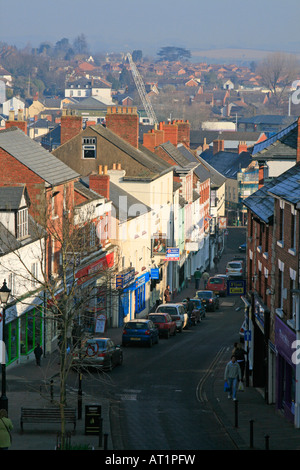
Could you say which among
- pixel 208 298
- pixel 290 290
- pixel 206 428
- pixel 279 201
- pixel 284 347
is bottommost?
pixel 208 298

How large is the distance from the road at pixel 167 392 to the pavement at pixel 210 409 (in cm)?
34

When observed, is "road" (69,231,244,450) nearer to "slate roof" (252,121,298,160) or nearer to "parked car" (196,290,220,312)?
"slate roof" (252,121,298,160)

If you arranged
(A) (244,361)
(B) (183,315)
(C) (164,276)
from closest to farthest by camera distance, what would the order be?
(A) (244,361) < (B) (183,315) < (C) (164,276)

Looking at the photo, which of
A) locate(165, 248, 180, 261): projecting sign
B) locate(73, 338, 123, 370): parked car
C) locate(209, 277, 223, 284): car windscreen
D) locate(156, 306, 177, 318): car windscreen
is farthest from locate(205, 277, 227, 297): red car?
locate(73, 338, 123, 370): parked car

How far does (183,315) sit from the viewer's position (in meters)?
57.7

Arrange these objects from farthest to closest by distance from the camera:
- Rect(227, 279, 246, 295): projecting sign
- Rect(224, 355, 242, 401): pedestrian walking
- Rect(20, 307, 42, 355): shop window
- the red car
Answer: the red car → Rect(227, 279, 246, 295): projecting sign → Rect(20, 307, 42, 355): shop window → Rect(224, 355, 242, 401): pedestrian walking

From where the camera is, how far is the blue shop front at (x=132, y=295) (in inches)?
2237

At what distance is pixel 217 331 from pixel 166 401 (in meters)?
22.9

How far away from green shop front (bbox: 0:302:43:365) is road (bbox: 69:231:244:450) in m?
4.13

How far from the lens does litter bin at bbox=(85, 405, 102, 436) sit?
28078 millimetres

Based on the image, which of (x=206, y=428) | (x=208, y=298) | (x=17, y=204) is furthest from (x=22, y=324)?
(x=208, y=298)

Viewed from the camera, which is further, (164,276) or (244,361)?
(164,276)
